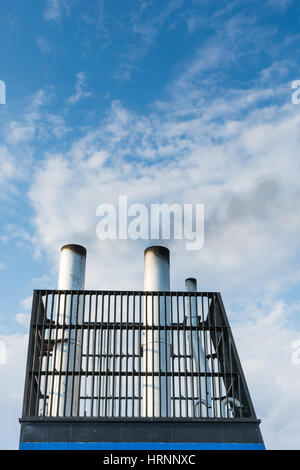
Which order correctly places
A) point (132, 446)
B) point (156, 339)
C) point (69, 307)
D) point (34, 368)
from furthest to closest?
1. point (69, 307)
2. point (156, 339)
3. point (34, 368)
4. point (132, 446)

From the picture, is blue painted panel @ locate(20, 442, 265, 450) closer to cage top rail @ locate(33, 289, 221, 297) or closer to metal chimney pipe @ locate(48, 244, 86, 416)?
metal chimney pipe @ locate(48, 244, 86, 416)

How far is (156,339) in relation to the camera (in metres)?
22.3

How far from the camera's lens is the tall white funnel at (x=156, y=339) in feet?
67.5

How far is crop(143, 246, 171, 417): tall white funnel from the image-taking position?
2058cm

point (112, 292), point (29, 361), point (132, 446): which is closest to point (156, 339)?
point (112, 292)

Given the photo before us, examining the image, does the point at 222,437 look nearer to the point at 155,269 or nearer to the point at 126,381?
the point at 126,381

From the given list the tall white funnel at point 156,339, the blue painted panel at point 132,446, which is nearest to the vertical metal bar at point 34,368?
the blue painted panel at point 132,446

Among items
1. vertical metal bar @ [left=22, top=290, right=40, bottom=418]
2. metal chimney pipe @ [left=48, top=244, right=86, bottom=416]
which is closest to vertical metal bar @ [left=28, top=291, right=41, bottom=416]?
vertical metal bar @ [left=22, top=290, right=40, bottom=418]

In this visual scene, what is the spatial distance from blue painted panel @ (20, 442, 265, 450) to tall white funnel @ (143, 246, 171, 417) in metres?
1.47

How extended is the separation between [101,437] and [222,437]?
4.05 metres

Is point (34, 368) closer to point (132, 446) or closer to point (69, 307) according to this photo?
point (69, 307)

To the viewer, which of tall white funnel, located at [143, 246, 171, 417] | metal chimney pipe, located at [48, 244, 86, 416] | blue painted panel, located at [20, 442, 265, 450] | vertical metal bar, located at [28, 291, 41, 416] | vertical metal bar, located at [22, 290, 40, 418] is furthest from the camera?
metal chimney pipe, located at [48, 244, 86, 416]

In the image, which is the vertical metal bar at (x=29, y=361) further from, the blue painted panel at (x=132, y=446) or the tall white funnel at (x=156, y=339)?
the tall white funnel at (x=156, y=339)

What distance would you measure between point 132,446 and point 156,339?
5519 mm
